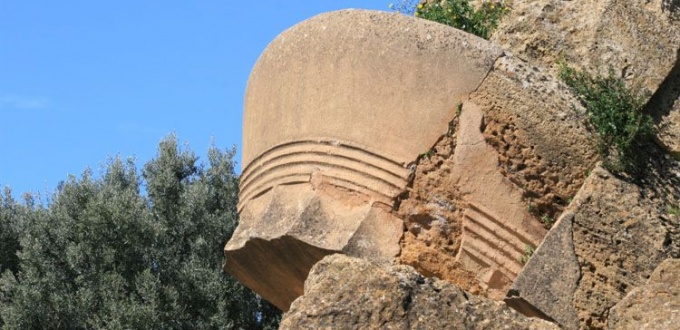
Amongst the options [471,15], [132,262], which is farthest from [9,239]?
[471,15]

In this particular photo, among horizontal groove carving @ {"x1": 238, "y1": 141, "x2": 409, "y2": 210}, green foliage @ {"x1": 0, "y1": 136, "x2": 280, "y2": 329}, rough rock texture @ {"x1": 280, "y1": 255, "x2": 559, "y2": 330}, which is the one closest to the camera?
rough rock texture @ {"x1": 280, "y1": 255, "x2": 559, "y2": 330}

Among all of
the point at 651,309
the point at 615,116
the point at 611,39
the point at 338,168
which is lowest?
the point at 651,309

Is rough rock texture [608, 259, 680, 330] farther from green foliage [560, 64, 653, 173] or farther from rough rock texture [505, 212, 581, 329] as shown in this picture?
green foliage [560, 64, 653, 173]

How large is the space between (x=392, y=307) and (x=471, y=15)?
3.56m

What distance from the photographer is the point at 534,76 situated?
7453 mm

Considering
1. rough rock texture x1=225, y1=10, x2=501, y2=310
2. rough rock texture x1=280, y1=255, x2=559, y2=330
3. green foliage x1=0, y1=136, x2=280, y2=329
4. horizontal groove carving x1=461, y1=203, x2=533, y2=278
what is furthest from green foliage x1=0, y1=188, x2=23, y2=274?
rough rock texture x1=280, y1=255, x2=559, y2=330

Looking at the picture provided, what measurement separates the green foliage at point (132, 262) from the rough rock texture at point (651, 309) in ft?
27.4

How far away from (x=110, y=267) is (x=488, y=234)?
23.4 feet

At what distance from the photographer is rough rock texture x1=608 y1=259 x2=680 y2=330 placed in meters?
4.94

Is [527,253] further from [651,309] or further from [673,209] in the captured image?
[651,309]

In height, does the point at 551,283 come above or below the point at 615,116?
below

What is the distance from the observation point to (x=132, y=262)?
45.2ft

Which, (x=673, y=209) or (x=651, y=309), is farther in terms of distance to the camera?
(x=673, y=209)

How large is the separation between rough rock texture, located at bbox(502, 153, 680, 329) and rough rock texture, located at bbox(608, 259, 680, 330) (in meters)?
1.45
